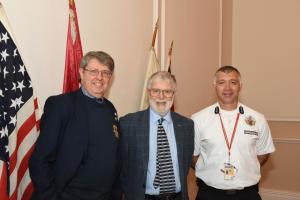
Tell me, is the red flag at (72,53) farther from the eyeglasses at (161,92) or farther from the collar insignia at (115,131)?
the eyeglasses at (161,92)

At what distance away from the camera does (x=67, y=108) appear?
1.99 meters

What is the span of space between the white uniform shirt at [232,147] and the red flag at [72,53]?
112 cm

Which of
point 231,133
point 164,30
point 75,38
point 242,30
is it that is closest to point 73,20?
point 75,38

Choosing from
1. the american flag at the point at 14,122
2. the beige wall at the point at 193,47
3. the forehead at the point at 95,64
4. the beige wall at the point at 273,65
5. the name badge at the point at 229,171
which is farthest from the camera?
the beige wall at the point at 273,65

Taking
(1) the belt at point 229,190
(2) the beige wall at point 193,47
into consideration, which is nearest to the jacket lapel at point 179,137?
(1) the belt at point 229,190

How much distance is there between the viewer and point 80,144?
200 cm

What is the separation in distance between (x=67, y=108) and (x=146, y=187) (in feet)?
2.78

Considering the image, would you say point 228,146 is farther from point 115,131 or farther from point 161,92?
point 115,131

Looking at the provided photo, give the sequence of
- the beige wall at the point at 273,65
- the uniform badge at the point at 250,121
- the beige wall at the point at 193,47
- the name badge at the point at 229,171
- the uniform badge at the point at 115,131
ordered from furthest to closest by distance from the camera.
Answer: the beige wall at the point at 273,65
the beige wall at the point at 193,47
the uniform badge at the point at 250,121
the name badge at the point at 229,171
the uniform badge at the point at 115,131

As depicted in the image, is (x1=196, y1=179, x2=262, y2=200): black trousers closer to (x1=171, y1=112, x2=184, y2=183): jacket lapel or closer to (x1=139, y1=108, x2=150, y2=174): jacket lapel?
(x1=171, y1=112, x2=184, y2=183): jacket lapel

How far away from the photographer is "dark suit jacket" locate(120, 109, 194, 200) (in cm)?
243

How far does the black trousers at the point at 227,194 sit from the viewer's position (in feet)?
9.23

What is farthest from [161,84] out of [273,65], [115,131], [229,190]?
[273,65]

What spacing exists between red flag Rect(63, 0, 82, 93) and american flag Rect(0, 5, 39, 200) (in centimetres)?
44
